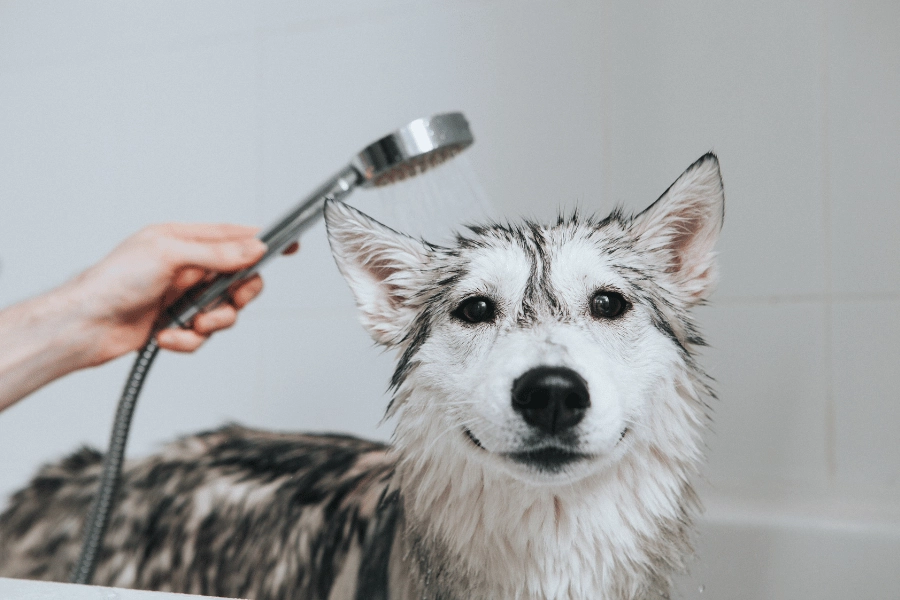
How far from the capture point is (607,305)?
2.74 feet

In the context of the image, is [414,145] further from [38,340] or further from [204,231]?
[38,340]

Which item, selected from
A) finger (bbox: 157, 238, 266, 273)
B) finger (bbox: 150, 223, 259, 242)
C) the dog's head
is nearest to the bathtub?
the dog's head

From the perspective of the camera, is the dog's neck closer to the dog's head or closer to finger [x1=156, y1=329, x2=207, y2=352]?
the dog's head

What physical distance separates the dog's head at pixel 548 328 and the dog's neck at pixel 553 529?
0.13ft

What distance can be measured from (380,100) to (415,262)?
86cm

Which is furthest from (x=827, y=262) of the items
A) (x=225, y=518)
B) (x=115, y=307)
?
(x=115, y=307)

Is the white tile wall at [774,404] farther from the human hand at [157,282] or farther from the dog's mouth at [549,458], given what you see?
the human hand at [157,282]

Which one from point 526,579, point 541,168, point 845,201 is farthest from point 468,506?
point 845,201

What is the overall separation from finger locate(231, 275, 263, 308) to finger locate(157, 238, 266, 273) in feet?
0.31

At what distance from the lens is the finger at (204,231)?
48.4 inches

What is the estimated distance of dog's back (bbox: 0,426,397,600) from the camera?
41.8 inches

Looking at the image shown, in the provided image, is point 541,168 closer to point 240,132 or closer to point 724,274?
point 724,274

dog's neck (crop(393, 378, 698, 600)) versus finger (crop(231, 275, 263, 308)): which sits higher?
finger (crop(231, 275, 263, 308))

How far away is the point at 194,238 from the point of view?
4.08 feet
